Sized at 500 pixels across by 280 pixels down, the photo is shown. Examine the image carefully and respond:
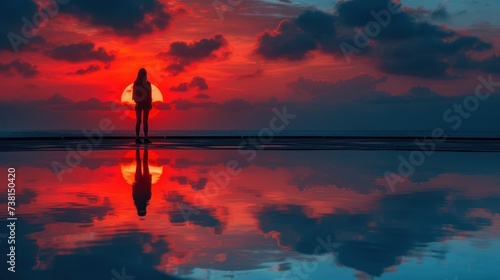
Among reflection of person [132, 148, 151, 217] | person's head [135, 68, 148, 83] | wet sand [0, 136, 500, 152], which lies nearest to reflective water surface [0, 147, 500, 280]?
reflection of person [132, 148, 151, 217]

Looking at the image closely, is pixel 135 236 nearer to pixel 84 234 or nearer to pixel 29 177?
pixel 84 234

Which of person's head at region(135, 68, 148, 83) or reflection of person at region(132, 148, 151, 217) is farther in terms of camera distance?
person's head at region(135, 68, 148, 83)

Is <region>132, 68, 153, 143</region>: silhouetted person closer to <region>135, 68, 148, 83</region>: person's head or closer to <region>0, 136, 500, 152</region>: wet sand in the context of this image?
<region>135, 68, 148, 83</region>: person's head

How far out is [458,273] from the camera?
5559mm

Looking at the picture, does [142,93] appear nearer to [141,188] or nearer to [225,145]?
[225,145]

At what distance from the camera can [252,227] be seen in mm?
7820

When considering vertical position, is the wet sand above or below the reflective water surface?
above

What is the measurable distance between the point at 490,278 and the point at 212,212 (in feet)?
14.7

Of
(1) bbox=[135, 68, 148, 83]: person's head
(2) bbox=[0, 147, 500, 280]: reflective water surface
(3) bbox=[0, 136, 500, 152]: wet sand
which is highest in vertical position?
(1) bbox=[135, 68, 148, 83]: person's head

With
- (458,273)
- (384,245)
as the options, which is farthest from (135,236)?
(458,273)

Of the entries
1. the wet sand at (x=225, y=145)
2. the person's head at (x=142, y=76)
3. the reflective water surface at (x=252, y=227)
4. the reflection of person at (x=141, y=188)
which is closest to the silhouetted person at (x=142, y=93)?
the person's head at (x=142, y=76)

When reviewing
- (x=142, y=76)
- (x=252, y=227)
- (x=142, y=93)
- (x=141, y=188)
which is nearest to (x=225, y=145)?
(x=142, y=93)

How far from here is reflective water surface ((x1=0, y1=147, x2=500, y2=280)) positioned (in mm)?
5711

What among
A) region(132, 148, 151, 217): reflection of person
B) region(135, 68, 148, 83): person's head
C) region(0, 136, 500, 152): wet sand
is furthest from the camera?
region(135, 68, 148, 83): person's head
